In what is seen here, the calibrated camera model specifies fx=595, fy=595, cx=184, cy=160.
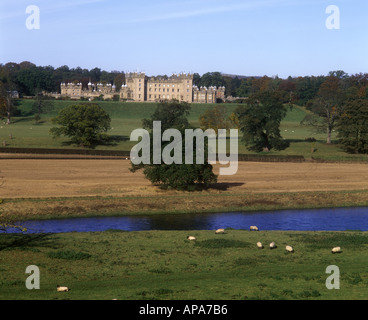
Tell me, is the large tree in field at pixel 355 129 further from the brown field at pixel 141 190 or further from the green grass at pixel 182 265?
the green grass at pixel 182 265

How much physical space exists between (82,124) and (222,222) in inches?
1730

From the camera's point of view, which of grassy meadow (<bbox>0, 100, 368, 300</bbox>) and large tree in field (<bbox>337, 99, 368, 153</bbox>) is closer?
grassy meadow (<bbox>0, 100, 368, 300</bbox>)

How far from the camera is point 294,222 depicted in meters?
38.0

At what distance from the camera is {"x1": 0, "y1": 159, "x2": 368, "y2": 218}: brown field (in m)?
41.2

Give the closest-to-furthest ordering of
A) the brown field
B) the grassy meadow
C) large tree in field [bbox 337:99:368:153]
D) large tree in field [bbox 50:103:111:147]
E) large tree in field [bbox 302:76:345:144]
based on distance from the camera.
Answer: the grassy meadow < the brown field < large tree in field [bbox 337:99:368:153] < large tree in field [bbox 50:103:111:147] < large tree in field [bbox 302:76:345:144]

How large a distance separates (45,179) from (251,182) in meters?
17.9

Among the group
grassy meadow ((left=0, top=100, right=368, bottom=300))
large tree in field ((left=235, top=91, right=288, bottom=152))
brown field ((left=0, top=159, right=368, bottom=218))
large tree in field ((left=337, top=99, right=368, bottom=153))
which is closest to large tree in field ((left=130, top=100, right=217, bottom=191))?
brown field ((left=0, top=159, right=368, bottom=218))

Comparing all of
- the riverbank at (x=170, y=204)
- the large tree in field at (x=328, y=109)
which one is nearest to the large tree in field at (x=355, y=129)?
the large tree in field at (x=328, y=109)

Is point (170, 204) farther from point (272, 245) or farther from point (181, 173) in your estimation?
point (272, 245)

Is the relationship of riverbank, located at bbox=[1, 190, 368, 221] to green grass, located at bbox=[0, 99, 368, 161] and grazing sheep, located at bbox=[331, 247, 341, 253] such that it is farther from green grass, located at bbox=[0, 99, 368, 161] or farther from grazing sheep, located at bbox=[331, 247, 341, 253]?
green grass, located at bbox=[0, 99, 368, 161]

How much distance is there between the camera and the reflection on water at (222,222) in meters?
35.6

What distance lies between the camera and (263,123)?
78250 millimetres

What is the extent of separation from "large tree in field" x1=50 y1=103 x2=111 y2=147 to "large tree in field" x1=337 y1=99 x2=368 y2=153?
104 ft
